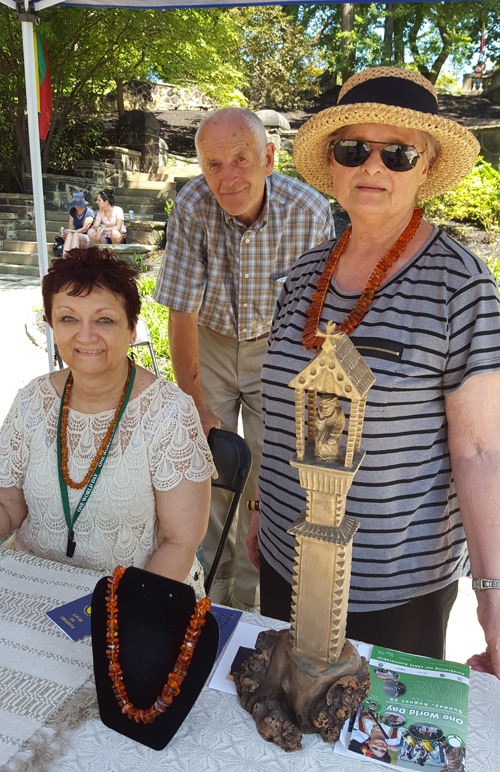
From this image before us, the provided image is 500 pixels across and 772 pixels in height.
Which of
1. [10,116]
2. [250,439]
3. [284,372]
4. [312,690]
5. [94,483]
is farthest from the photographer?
[10,116]

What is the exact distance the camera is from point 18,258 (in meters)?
11.4

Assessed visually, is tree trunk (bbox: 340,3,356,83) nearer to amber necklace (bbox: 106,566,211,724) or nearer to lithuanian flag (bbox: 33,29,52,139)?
lithuanian flag (bbox: 33,29,52,139)

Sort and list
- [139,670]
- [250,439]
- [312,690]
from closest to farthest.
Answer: [312,690] → [139,670] → [250,439]

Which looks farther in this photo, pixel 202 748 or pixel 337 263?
pixel 337 263

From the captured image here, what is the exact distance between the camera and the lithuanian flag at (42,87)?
13.9 feet

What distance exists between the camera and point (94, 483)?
1.83 meters

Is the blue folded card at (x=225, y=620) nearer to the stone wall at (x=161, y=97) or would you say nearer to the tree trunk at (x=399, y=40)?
the tree trunk at (x=399, y=40)

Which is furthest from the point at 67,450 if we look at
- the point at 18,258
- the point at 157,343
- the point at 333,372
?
the point at 18,258

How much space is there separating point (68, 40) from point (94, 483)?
1472 centimetres

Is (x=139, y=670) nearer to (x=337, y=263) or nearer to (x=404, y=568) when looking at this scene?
(x=404, y=568)

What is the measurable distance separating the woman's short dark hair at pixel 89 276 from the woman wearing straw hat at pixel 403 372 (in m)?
0.55

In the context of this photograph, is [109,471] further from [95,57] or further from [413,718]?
[95,57]

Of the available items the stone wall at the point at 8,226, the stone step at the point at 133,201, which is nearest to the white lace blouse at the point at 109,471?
the stone wall at the point at 8,226

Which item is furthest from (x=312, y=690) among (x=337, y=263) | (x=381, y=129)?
(x=381, y=129)
